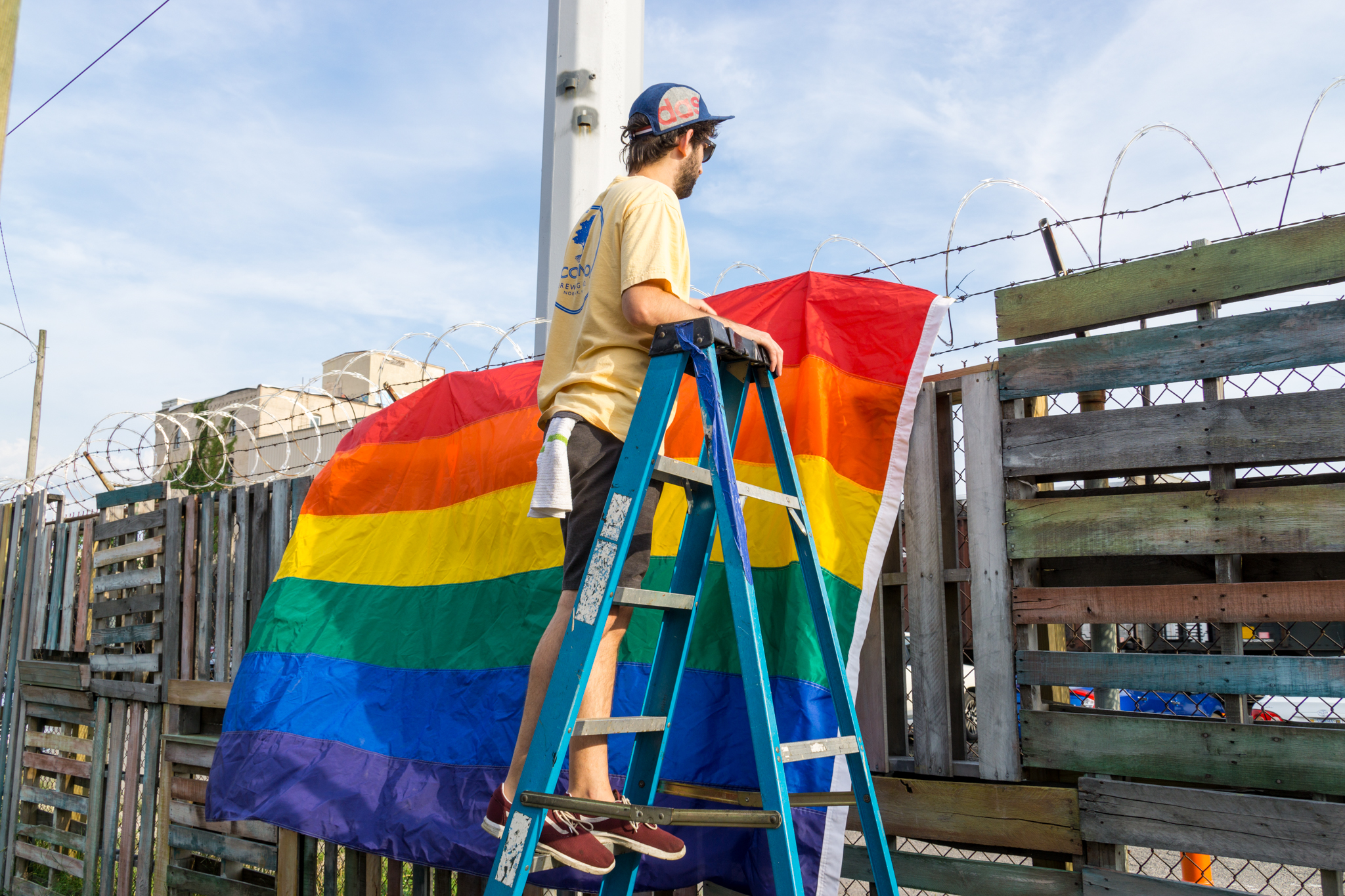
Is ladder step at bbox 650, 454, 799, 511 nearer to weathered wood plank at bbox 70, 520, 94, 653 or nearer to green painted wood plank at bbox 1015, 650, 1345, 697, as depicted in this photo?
green painted wood plank at bbox 1015, 650, 1345, 697

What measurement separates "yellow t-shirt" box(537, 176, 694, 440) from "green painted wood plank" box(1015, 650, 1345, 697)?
5.23ft

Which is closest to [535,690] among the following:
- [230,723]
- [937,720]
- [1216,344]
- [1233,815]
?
[937,720]

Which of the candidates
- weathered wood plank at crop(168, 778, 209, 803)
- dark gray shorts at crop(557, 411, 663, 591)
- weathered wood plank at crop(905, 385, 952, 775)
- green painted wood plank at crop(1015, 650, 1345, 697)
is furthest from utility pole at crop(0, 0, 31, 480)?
green painted wood plank at crop(1015, 650, 1345, 697)

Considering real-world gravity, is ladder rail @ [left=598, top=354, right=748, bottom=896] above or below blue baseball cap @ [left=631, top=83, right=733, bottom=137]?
below

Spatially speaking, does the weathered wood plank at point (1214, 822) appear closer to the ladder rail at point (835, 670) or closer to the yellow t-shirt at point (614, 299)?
the ladder rail at point (835, 670)

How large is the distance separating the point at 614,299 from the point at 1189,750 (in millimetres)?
2192

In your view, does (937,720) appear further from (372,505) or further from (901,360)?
(372,505)

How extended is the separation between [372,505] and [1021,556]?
3138 millimetres

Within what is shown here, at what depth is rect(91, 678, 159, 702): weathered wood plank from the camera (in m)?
5.88

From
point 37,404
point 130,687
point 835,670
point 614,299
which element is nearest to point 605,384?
point 614,299

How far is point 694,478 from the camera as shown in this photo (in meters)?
2.63

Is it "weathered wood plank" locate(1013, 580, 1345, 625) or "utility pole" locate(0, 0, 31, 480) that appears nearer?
→ "weathered wood plank" locate(1013, 580, 1345, 625)

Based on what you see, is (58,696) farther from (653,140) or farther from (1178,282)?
(1178,282)

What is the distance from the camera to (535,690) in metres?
2.65
